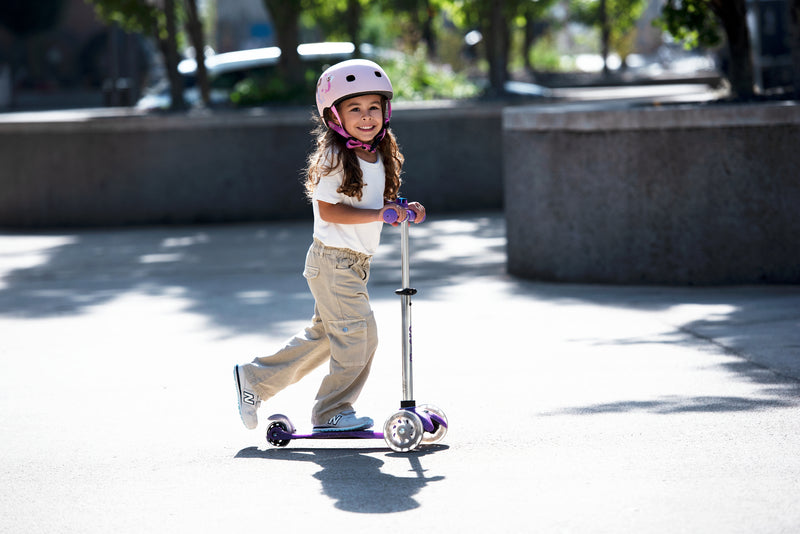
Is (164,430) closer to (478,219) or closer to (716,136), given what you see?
(716,136)

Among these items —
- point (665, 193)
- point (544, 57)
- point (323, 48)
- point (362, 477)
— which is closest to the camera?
point (362, 477)

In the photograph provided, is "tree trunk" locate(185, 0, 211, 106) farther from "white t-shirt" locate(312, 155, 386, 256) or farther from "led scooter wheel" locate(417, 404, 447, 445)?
"led scooter wheel" locate(417, 404, 447, 445)

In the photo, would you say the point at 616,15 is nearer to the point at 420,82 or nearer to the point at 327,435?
the point at 420,82

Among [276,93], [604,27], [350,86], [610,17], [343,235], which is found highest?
[610,17]

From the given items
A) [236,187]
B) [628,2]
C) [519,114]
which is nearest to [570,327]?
[519,114]

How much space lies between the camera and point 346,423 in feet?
16.6

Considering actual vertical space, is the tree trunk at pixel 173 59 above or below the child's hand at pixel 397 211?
above

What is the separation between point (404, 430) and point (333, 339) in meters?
0.51

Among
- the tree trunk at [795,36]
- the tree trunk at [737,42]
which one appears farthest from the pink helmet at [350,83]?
the tree trunk at [737,42]

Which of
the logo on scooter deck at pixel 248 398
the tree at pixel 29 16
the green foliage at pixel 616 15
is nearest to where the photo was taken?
the logo on scooter deck at pixel 248 398

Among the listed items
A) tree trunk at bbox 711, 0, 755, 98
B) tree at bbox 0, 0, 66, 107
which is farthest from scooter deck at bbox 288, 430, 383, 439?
tree at bbox 0, 0, 66, 107

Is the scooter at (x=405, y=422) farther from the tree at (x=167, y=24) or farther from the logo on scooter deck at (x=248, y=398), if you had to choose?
the tree at (x=167, y=24)

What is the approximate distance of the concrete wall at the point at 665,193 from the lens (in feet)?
28.7

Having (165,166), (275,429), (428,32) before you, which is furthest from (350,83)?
(428,32)
